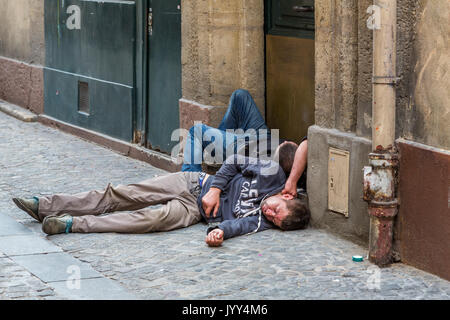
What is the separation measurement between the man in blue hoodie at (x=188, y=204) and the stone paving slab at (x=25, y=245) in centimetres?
14

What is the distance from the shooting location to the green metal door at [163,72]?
9578 mm

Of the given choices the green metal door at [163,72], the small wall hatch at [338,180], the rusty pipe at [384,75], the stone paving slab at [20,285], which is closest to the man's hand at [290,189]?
the small wall hatch at [338,180]

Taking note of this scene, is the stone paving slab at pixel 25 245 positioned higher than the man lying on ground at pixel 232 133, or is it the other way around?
the man lying on ground at pixel 232 133

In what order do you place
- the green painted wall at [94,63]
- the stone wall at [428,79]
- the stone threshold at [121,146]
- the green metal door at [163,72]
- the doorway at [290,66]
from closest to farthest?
the stone wall at [428,79] → the doorway at [290,66] → the green metal door at [163,72] → the stone threshold at [121,146] → the green painted wall at [94,63]

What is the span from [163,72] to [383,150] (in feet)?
13.6

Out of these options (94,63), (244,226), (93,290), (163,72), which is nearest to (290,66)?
(244,226)

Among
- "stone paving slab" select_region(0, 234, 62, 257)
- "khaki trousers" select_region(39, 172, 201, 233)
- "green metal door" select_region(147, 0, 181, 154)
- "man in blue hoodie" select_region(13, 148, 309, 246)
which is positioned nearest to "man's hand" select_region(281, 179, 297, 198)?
"man in blue hoodie" select_region(13, 148, 309, 246)

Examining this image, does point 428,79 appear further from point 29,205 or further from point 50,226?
point 29,205

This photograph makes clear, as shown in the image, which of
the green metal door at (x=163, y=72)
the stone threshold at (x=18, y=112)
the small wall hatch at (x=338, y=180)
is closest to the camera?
the small wall hatch at (x=338, y=180)

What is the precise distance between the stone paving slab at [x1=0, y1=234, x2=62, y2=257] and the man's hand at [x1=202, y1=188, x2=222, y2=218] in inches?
47.1

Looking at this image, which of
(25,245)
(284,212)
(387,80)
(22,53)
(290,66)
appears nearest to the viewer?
(387,80)

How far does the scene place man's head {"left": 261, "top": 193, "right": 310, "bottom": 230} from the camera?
7.05 metres

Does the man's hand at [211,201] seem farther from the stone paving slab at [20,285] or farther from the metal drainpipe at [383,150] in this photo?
the stone paving slab at [20,285]

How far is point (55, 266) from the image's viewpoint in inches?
245
